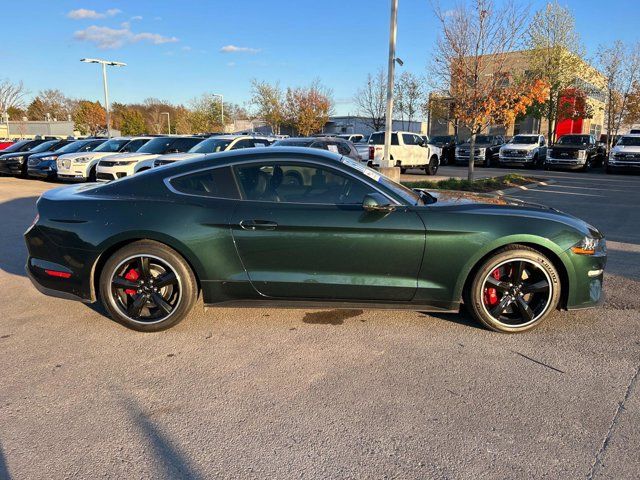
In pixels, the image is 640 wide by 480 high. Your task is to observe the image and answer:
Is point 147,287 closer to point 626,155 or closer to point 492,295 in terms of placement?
point 492,295

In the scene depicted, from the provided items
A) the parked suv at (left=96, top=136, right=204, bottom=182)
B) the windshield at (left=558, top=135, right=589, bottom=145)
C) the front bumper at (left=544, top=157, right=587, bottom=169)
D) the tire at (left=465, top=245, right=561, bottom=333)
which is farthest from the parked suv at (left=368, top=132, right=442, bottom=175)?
the tire at (left=465, top=245, right=561, bottom=333)

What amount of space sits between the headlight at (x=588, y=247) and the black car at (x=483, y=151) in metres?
23.8

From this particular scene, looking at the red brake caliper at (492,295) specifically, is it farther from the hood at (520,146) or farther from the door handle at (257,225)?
the hood at (520,146)

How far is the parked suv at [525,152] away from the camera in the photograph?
25728 millimetres

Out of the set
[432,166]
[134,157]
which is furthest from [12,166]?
[432,166]

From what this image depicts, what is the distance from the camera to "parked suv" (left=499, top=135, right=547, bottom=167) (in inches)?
1013

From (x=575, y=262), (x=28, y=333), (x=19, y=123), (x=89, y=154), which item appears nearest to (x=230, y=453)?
(x=28, y=333)

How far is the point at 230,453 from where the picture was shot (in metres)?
Answer: 2.51

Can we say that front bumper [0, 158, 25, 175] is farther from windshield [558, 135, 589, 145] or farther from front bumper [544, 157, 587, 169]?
windshield [558, 135, 589, 145]

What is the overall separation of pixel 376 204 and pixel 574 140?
87.8 ft

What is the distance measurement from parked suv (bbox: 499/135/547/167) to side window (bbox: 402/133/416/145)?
27.0ft

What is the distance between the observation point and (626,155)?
2208cm

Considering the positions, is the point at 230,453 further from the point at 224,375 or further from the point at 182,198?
the point at 182,198

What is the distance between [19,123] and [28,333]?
65.9m
